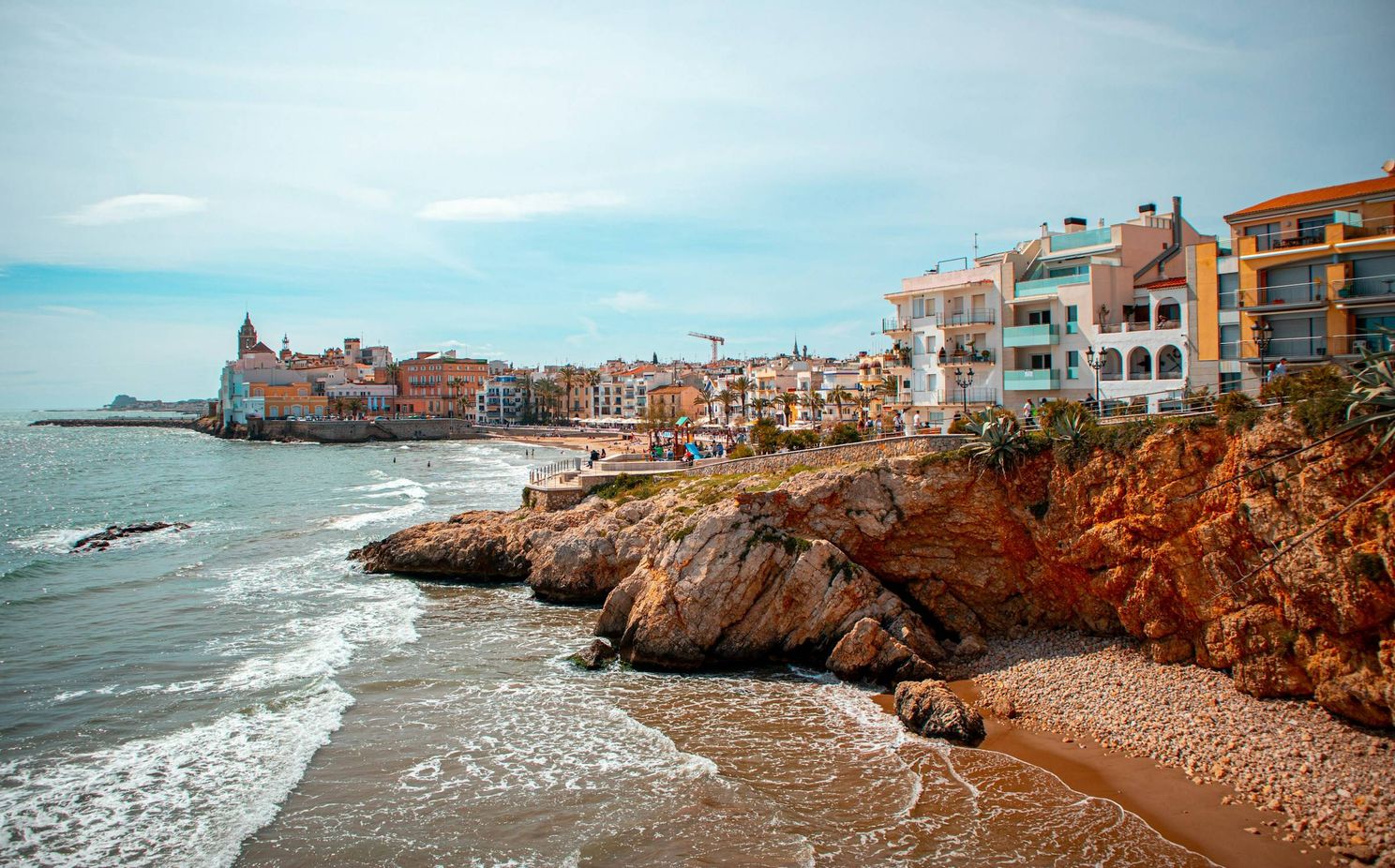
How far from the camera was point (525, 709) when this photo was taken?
21.6 meters

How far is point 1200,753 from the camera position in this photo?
17.5 m

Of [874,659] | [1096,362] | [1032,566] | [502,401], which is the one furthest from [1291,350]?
[502,401]

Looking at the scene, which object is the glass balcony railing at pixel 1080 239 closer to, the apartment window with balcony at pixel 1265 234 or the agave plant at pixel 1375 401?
the apartment window with balcony at pixel 1265 234

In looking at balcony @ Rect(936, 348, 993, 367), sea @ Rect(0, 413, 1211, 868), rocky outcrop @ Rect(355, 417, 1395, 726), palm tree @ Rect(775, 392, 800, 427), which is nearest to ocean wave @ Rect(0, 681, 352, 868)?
sea @ Rect(0, 413, 1211, 868)

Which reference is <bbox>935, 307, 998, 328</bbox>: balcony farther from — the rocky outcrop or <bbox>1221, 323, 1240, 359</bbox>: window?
the rocky outcrop

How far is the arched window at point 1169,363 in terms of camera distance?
105ft

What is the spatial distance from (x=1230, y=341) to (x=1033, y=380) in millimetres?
7804

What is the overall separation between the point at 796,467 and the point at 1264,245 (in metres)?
16.0

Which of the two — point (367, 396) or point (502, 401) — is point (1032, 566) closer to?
point (502, 401)

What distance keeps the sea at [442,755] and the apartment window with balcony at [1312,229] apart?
1919 cm

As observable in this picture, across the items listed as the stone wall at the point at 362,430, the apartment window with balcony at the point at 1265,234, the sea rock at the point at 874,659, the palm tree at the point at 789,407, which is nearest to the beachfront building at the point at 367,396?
the stone wall at the point at 362,430

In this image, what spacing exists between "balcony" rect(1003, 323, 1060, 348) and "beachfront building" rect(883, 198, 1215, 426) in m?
0.04

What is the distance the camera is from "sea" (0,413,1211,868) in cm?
1566

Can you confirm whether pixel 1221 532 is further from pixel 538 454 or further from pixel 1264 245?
pixel 538 454
